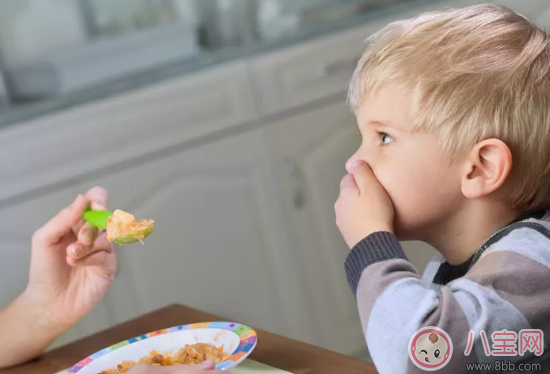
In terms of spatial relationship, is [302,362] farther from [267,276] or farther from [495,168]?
[267,276]

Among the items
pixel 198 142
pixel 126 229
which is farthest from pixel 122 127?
pixel 126 229

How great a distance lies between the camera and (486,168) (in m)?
0.99

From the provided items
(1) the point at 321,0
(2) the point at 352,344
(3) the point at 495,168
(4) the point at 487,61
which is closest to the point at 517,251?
(3) the point at 495,168

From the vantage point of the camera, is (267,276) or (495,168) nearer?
(495,168)

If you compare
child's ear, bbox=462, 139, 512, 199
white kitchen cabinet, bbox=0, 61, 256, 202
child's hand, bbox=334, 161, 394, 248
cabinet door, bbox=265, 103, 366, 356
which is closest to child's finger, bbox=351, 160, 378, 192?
child's hand, bbox=334, 161, 394, 248

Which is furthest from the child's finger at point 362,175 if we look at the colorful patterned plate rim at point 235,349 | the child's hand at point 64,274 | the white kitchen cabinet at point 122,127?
the white kitchen cabinet at point 122,127

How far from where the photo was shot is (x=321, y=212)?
2.40 m

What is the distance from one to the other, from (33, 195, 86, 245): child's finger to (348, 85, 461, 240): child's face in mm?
387

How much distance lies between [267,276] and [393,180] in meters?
1.34

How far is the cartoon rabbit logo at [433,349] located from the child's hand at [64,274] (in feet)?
1.75

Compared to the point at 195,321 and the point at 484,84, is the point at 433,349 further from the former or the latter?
the point at 195,321

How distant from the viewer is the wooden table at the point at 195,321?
948 mm

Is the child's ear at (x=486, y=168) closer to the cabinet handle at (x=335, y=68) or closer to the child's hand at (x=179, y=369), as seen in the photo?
the child's hand at (x=179, y=369)

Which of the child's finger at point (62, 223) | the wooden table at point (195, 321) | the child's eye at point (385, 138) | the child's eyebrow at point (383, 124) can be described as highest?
the child's eyebrow at point (383, 124)
